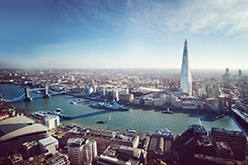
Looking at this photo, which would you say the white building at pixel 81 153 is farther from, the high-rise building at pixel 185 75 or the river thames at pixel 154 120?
the high-rise building at pixel 185 75

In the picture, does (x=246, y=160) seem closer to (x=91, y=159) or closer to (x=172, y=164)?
(x=172, y=164)

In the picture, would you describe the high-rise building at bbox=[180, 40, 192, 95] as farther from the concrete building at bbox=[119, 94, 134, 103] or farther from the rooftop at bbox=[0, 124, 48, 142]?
the rooftop at bbox=[0, 124, 48, 142]

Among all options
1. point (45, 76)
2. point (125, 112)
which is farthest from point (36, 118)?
point (45, 76)

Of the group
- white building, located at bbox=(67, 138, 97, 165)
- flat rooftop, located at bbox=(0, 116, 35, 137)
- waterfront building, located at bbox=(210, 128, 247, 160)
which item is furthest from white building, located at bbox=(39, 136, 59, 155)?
waterfront building, located at bbox=(210, 128, 247, 160)

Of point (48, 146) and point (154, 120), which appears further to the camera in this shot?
point (154, 120)

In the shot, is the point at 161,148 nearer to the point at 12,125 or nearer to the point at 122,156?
the point at 122,156

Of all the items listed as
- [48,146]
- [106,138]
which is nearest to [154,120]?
[106,138]

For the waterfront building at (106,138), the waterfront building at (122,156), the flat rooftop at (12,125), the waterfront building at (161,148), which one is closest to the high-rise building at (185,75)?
the waterfront building at (161,148)
